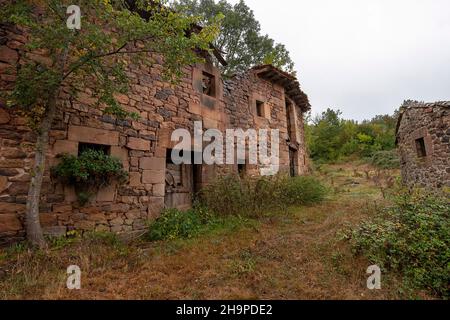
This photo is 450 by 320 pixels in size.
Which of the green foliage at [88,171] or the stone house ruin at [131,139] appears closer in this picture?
the stone house ruin at [131,139]

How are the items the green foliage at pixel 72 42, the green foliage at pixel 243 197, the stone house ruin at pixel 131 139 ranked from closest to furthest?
the green foliage at pixel 72 42 → the stone house ruin at pixel 131 139 → the green foliage at pixel 243 197

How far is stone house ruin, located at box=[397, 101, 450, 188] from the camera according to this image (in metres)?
6.68

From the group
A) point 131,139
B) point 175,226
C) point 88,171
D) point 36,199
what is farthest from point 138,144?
point 36,199

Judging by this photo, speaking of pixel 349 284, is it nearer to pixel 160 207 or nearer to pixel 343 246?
pixel 343 246

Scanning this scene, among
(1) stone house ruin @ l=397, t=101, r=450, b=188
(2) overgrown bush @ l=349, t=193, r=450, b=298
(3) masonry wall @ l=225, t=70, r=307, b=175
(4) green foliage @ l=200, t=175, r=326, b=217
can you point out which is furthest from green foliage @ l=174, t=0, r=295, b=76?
(2) overgrown bush @ l=349, t=193, r=450, b=298

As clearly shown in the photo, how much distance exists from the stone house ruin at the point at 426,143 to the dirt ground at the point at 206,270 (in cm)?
470

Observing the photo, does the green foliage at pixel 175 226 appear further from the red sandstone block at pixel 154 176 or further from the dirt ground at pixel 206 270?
the red sandstone block at pixel 154 176

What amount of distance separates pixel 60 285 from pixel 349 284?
10.7 feet

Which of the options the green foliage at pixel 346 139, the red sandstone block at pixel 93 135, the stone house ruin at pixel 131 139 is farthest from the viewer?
the green foliage at pixel 346 139

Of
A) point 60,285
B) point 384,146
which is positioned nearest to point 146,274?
point 60,285

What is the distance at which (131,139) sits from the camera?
4.93 meters

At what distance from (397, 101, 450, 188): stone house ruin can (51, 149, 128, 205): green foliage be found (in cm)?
741

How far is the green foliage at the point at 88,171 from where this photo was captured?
12.8 ft

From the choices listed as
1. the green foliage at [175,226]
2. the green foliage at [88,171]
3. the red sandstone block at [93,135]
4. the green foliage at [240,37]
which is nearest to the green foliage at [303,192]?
the green foliage at [175,226]
